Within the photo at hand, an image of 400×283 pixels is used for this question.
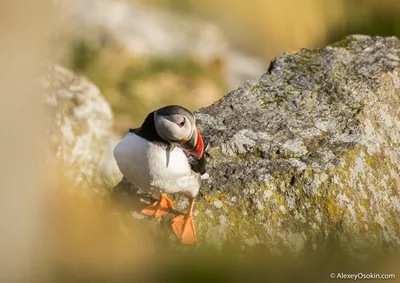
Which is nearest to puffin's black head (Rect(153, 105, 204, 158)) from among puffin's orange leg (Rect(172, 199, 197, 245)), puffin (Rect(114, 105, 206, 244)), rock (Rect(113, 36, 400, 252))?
puffin (Rect(114, 105, 206, 244))

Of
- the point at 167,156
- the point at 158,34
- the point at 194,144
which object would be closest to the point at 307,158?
the point at 194,144

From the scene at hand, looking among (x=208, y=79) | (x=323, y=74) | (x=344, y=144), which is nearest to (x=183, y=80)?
(x=208, y=79)

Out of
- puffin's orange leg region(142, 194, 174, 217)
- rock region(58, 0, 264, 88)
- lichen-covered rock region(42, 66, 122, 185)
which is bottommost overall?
puffin's orange leg region(142, 194, 174, 217)

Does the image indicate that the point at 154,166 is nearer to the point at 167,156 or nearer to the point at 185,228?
the point at 167,156

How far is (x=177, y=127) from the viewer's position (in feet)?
14.2

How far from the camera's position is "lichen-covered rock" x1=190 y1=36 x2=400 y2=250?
15.2ft

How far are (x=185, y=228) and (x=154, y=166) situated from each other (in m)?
0.64

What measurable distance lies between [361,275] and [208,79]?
383 inches

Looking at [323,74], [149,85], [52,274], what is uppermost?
[149,85]

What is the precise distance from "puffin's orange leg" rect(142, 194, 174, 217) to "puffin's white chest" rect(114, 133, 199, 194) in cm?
25

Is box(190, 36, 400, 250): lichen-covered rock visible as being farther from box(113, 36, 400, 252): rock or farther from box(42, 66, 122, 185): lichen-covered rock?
box(42, 66, 122, 185): lichen-covered rock

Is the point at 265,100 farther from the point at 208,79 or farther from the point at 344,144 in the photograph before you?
the point at 208,79

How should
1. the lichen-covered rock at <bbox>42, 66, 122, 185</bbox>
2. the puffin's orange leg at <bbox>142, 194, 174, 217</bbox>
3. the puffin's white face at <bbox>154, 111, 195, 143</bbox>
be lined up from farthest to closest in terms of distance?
the lichen-covered rock at <bbox>42, 66, 122, 185</bbox>, the puffin's orange leg at <bbox>142, 194, 174, 217</bbox>, the puffin's white face at <bbox>154, 111, 195, 143</bbox>

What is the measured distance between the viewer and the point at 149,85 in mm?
11992
